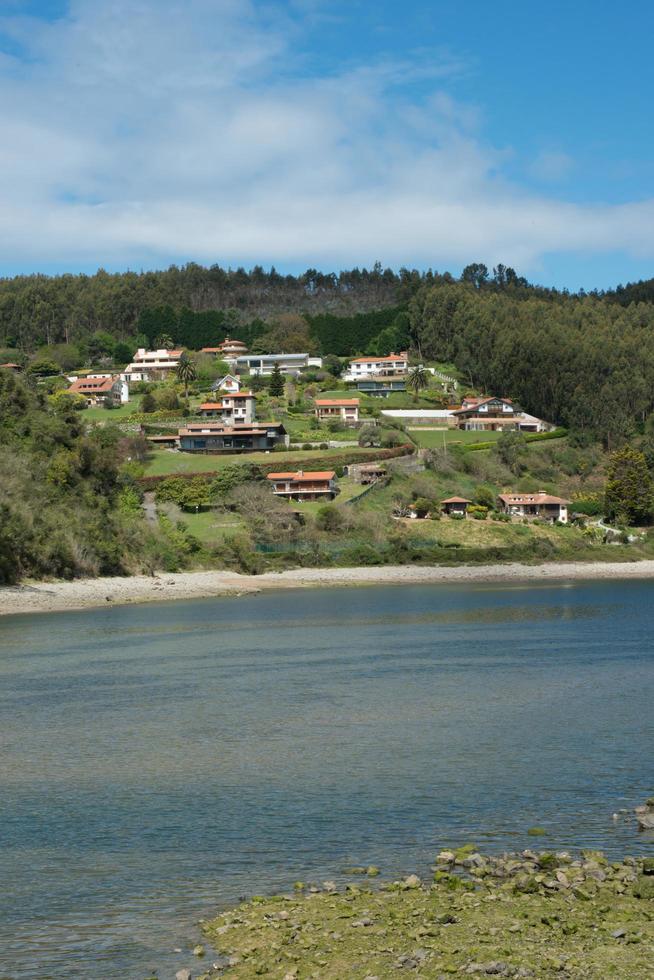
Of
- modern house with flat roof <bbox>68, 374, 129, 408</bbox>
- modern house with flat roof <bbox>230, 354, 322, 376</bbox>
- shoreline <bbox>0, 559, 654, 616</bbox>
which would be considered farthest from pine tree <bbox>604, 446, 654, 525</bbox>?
modern house with flat roof <bbox>230, 354, 322, 376</bbox>

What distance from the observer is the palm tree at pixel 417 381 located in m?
109

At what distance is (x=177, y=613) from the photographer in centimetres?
4616

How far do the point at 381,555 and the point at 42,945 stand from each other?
186ft

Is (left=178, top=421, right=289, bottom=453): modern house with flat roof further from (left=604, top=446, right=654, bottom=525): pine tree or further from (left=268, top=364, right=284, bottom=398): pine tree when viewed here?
(left=604, top=446, right=654, bottom=525): pine tree

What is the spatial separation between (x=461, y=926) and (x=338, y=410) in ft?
295

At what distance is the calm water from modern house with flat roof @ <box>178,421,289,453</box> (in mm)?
51207

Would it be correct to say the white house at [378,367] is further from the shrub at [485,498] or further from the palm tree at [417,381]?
the shrub at [485,498]

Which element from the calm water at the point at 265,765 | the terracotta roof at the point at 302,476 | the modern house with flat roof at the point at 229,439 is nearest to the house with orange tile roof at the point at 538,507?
the terracotta roof at the point at 302,476

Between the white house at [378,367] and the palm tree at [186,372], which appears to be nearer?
the palm tree at [186,372]

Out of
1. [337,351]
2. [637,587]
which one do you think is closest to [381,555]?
[637,587]

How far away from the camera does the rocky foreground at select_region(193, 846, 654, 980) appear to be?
28.1 ft

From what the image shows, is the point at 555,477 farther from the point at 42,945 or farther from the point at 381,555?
the point at 42,945

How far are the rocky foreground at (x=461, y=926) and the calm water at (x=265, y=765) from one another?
0.63m

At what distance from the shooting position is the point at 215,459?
8206cm
